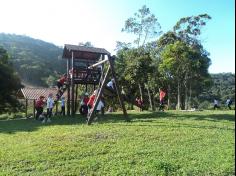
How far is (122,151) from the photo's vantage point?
12.7 meters

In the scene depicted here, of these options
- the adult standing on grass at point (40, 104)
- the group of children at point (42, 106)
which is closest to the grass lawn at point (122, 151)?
the group of children at point (42, 106)

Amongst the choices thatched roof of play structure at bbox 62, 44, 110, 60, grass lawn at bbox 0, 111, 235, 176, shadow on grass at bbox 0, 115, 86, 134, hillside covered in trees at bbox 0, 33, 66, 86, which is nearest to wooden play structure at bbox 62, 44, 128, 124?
thatched roof of play structure at bbox 62, 44, 110, 60

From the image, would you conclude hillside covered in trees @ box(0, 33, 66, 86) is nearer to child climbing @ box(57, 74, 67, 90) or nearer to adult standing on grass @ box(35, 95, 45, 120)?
child climbing @ box(57, 74, 67, 90)

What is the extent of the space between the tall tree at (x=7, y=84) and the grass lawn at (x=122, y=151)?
18.0m

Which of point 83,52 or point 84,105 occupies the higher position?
point 83,52

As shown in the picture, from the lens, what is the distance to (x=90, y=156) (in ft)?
40.4

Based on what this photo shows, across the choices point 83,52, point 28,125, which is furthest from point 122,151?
point 83,52

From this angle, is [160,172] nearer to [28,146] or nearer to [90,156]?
[90,156]

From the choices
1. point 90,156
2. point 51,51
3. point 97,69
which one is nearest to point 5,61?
point 97,69

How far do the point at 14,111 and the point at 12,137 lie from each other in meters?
23.9

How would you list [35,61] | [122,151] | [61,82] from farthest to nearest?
[35,61], [61,82], [122,151]

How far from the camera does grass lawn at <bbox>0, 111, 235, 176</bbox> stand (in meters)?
10.8

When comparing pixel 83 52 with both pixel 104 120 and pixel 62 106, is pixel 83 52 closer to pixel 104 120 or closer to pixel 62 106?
pixel 62 106

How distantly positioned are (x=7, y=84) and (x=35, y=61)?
307 feet
